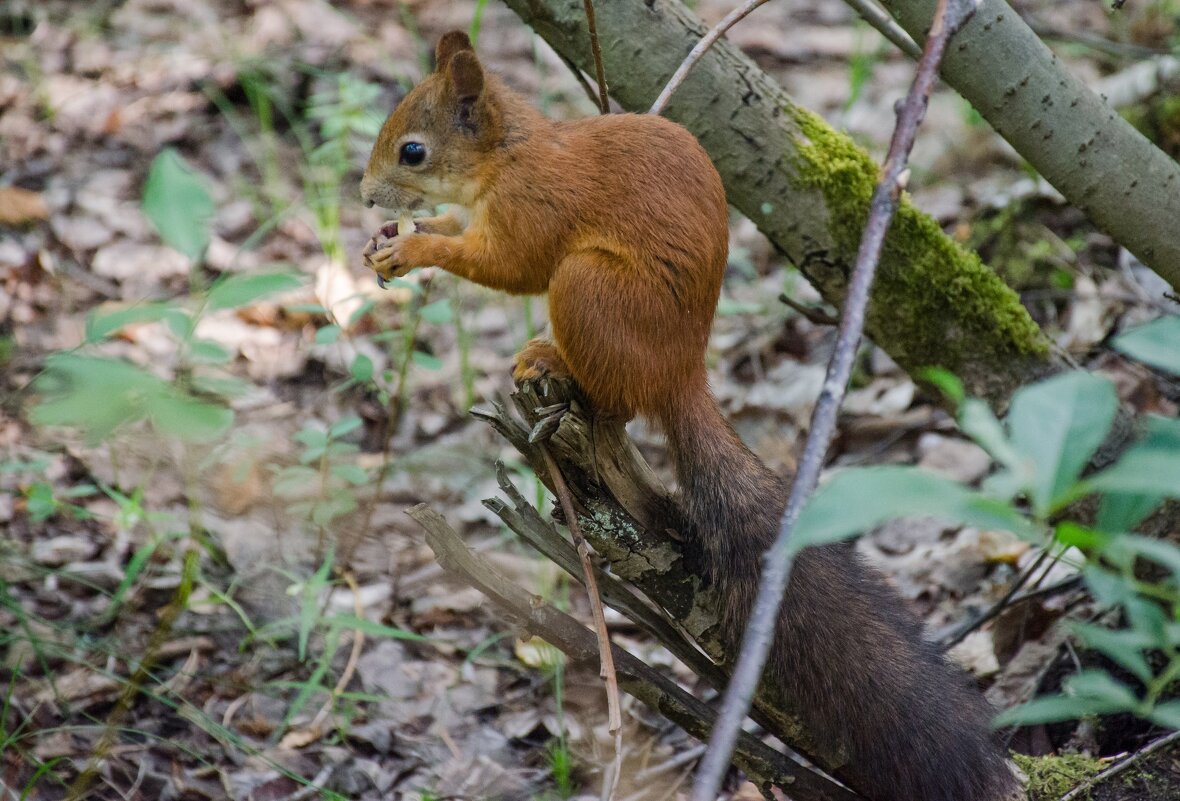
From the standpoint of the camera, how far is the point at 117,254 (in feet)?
15.0

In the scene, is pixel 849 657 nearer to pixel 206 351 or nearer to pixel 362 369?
pixel 206 351

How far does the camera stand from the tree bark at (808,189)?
2473 millimetres

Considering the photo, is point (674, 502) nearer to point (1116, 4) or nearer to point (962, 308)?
point (962, 308)

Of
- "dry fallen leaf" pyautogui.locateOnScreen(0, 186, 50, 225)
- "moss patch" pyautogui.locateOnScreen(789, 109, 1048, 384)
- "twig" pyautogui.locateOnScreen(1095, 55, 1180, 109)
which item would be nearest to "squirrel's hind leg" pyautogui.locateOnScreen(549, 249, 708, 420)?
"moss patch" pyautogui.locateOnScreen(789, 109, 1048, 384)

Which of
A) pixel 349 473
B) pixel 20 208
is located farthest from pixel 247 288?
pixel 20 208

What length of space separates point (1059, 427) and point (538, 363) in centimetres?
151

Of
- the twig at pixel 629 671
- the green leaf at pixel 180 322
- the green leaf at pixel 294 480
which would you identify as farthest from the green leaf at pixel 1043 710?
the green leaf at pixel 294 480

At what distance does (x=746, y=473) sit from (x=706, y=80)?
96 centimetres

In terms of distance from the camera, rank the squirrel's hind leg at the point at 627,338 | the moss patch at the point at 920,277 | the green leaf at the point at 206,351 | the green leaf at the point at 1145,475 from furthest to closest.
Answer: the moss patch at the point at 920,277, the squirrel's hind leg at the point at 627,338, the green leaf at the point at 206,351, the green leaf at the point at 1145,475

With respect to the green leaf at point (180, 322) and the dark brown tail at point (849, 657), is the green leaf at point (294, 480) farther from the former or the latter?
the green leaf at point (180, 322)

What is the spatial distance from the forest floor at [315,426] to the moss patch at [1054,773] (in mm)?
289

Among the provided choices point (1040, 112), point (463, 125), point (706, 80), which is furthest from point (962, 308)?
point (463, 125)

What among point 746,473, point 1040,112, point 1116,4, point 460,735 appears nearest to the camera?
point 1116,4

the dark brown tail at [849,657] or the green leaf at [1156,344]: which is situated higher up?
the green leaf at [1156,344]
